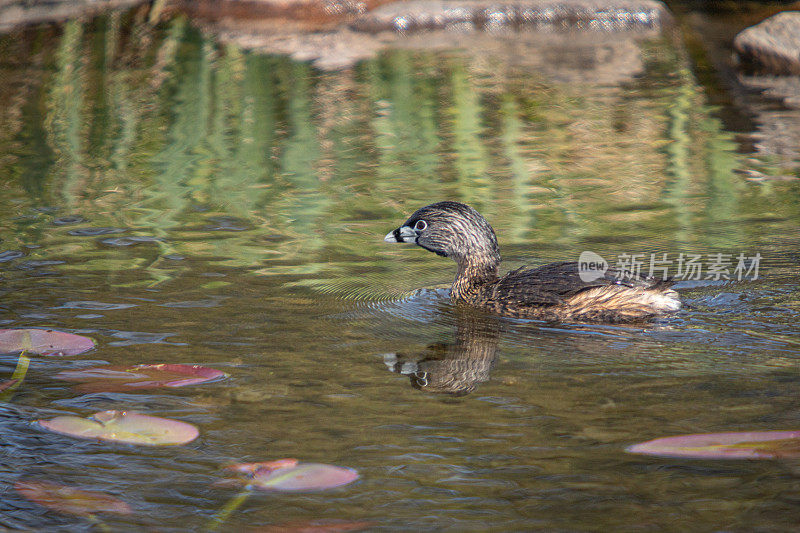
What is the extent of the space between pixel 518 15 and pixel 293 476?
16255 mm

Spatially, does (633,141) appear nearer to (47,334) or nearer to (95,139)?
(95,139)

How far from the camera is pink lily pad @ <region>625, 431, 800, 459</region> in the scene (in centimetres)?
403

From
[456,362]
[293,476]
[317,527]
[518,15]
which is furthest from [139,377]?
[518,15]

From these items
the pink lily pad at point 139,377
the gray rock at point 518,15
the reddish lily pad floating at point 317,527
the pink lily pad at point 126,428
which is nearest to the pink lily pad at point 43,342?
the pink lily pad at point 139,377

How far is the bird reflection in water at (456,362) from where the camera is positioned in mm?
5055

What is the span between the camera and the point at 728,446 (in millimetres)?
4055

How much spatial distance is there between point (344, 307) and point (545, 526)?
287 centimetres

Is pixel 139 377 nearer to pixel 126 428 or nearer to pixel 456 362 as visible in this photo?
pixel 126 428

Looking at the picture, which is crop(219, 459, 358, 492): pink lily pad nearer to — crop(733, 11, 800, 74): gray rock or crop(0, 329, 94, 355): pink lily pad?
crop(0, 329, 94, 355): pink lily pad

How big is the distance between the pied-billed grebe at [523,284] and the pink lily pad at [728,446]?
1.89 meters

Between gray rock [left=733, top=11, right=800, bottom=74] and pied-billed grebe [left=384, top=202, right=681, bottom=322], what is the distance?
985cm

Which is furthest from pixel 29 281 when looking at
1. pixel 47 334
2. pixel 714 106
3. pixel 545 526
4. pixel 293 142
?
pixel 714 106

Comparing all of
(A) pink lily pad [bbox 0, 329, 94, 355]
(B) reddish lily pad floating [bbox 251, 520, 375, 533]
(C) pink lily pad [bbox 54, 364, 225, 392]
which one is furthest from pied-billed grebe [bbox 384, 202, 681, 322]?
(B) reddish lily pad floating [bbox 251, 520, 375, 533]

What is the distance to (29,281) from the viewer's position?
263 inches
